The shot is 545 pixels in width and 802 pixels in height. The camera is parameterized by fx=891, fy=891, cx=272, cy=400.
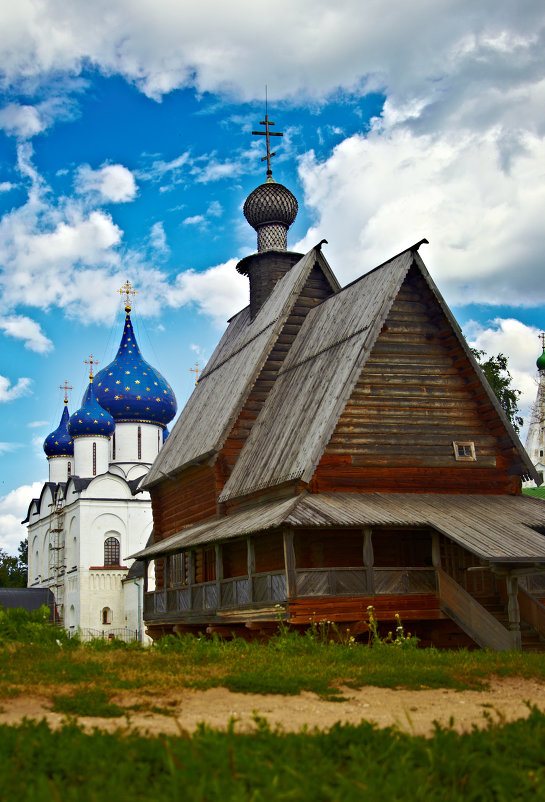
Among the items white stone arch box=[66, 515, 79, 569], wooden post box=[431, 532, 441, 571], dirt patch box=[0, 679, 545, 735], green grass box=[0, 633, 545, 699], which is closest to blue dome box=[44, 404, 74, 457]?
white stone arch box=[66, 515, 79, 569]

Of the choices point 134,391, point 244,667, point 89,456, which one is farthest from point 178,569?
point 134,391

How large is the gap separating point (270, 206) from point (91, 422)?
27.8 metres

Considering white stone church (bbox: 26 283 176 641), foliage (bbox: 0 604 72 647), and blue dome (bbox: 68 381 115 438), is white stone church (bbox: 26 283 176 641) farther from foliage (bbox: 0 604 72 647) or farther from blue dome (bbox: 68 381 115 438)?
foliage (bbox: 0 604 72 647)

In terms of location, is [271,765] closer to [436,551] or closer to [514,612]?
[514,612]

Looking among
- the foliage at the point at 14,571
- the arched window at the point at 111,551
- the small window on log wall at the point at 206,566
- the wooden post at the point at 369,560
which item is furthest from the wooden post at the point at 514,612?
the foliage at the point at 14,571

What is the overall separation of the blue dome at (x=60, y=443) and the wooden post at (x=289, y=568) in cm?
4582

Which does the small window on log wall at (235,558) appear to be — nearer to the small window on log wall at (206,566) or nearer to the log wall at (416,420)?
the small window on log wall at (206,566)

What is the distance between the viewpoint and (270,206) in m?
27.8

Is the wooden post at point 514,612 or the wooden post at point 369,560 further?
the wooden post at point 369,560

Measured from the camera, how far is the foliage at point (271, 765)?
17.5 ft

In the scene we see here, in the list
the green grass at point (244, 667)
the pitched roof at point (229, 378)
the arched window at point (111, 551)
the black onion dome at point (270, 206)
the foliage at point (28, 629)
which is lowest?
the green grass at point (244, 667)

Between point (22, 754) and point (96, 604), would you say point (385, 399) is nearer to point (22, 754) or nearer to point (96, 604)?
point (22, 754)

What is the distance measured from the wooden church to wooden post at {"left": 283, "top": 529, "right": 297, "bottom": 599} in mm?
26

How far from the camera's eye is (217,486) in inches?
808
